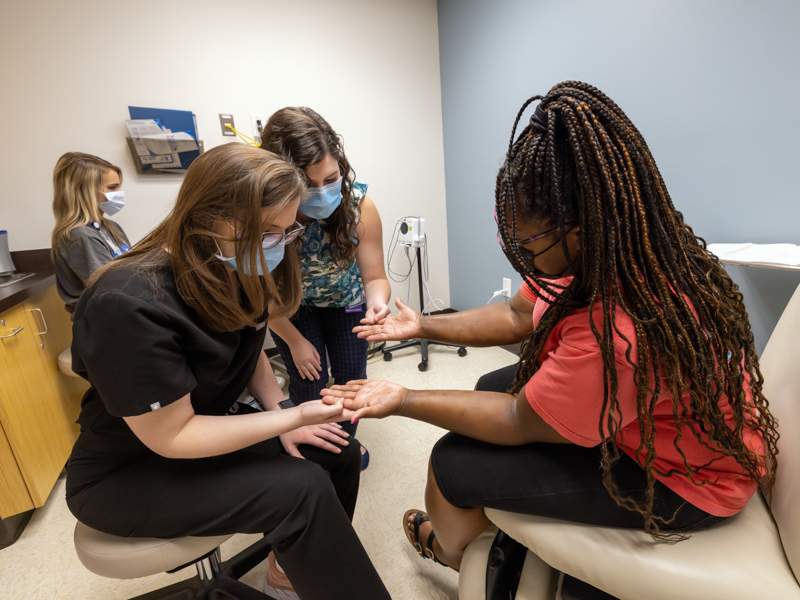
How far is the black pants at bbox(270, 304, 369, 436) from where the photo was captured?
61.3 inches

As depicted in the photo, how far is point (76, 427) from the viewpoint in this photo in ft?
5.88

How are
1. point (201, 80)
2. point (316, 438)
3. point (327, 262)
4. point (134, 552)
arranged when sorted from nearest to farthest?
point (134, 552) → point (316, 438) → point (327, 262) → point (201, 80)

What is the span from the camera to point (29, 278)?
176 cm

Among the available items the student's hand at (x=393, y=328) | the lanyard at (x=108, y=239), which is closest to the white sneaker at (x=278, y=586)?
the student's hand at (x=393, y=328)

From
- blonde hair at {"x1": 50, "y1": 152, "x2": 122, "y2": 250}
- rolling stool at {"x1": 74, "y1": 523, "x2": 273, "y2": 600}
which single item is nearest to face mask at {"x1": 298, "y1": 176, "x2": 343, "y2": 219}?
rolling stool at {"x1": 74, "y1": 523, "x2": 273, "y2": 600}

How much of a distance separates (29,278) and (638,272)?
7.71ft

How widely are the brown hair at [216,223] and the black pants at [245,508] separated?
1.02 ft

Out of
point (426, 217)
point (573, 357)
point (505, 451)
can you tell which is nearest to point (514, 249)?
point (573, 357)

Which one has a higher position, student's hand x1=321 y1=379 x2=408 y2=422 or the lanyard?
the lanyard

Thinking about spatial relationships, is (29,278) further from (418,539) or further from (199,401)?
(418,539)

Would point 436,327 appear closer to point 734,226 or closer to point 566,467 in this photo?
point 566,467

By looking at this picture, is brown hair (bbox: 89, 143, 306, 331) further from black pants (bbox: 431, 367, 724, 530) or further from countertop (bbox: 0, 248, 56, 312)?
countertop (bbox: 0, 248, 56, 312)

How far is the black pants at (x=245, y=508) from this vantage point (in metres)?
0.76

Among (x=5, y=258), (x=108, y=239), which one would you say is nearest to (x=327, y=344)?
(x=108, y=239)
